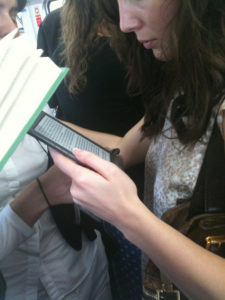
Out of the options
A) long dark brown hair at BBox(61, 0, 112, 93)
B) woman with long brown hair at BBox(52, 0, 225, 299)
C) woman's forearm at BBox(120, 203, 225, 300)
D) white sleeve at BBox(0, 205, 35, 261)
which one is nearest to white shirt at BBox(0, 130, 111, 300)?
white sleeve at BBox(0, 205, 35, 261)

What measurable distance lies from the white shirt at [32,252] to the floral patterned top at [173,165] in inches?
10.1

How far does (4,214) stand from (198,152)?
0.42 m

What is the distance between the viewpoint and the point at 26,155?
1.70ft

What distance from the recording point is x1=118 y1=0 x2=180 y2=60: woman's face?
20.5 inches

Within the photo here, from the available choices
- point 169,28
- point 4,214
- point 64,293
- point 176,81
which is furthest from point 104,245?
point 169,28

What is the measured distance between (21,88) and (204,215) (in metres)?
0.36

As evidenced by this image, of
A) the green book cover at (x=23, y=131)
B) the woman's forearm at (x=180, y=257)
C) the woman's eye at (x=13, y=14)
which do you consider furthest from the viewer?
the woman's eye at (x=13, y=14)

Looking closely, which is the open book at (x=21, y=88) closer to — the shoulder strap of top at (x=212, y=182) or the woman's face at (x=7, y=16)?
the shoulder strap of top at (x=212, y=182)

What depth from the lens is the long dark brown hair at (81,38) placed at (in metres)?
0.91

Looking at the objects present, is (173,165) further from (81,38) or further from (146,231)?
(81,38)

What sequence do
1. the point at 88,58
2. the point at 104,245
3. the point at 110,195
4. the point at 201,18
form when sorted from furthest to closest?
1. the point at 88,58
2. the point at 104,245
3. the point at 201,18
4. the point at 110,195

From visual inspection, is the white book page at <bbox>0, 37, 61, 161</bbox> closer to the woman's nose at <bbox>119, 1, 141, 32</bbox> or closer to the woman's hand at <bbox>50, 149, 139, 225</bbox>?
the woman's hand at <bbox>50, 149, 139, 225</bbox>

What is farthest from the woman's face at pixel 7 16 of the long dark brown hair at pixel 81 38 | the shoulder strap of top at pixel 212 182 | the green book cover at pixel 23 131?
the shoulder strap of top at pixel 212 182

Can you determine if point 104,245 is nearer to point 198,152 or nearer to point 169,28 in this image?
point 198,152
